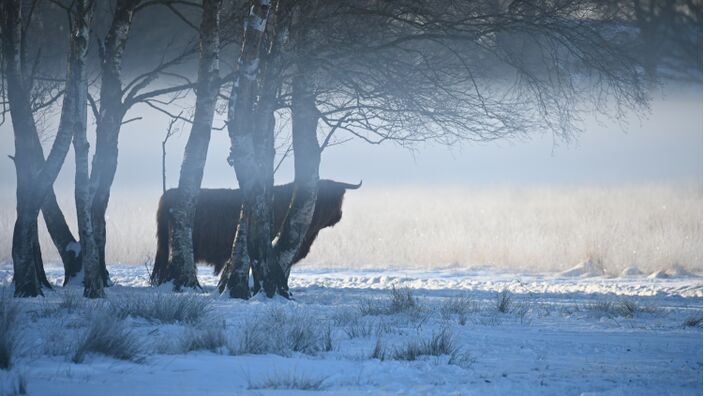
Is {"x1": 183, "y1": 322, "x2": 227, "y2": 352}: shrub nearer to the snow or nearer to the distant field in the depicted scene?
the snow

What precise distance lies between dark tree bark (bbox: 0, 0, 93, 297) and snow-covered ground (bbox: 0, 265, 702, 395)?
1016mm

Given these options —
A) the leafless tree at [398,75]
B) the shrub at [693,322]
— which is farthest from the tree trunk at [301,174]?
the shrub at [693,322]

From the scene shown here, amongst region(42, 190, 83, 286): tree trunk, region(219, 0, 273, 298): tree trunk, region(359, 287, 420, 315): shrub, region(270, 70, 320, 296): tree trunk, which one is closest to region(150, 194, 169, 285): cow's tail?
region(42, 190, 83, 286): tree trunk

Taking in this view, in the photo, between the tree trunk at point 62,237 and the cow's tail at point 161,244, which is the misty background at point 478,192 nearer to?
the cow's tail at point 161,244

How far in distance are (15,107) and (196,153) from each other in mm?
2394

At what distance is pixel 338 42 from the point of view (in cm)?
1130

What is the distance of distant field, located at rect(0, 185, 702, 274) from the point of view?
1952 centimetres

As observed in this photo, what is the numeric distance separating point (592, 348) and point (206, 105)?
647cm

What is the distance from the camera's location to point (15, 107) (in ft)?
34.4

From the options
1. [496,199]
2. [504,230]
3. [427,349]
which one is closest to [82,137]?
[427,349]

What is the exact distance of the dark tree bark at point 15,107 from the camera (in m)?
9.96

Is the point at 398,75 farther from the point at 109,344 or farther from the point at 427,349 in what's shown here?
the point at 109,344

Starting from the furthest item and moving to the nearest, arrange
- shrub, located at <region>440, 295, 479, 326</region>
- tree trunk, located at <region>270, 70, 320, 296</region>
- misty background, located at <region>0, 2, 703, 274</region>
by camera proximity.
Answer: misty background, located at <region>0, 2, 703, 274</region>, tree trunk, located at <region>270, 70, 320, 296</region>, shrub, located at <region>440, 295, 479, 326</region>

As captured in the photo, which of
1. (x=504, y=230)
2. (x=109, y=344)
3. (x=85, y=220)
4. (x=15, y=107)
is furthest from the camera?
(x=504, y=230)
